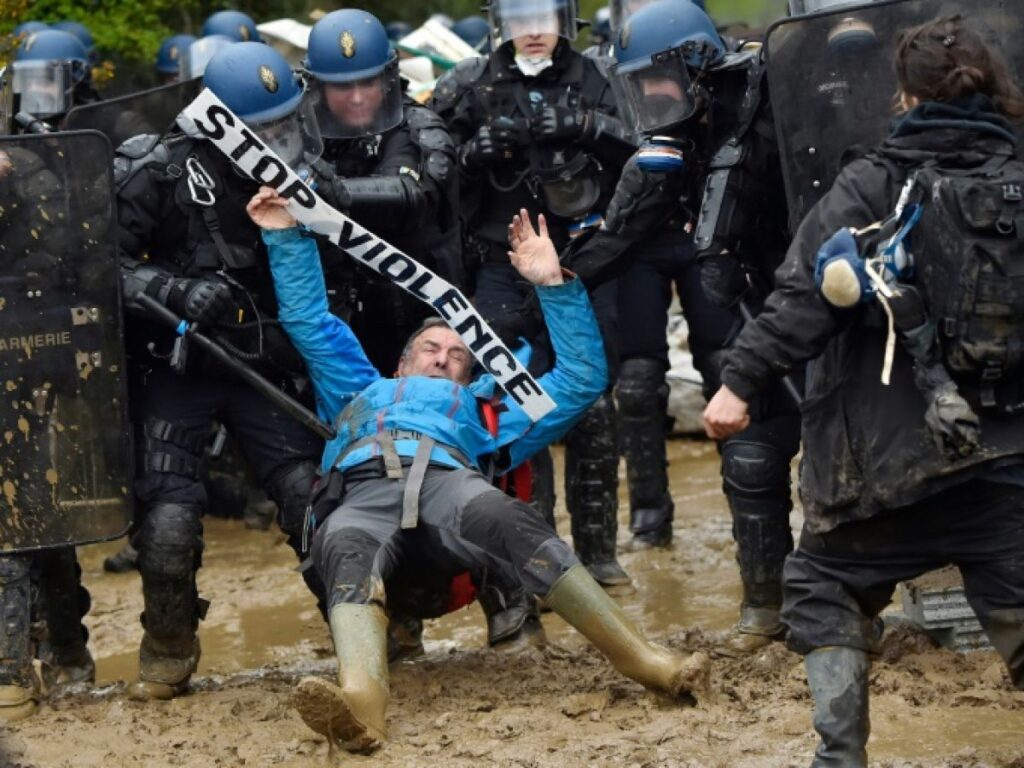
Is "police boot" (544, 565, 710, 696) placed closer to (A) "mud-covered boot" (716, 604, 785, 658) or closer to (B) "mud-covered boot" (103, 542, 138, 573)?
(A) "mud-covered boot" (716, 604, 785, 658)

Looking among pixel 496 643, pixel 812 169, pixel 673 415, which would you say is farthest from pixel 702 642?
pixel 673 415

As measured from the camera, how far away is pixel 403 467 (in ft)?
20.5

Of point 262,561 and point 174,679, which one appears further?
point 262,561

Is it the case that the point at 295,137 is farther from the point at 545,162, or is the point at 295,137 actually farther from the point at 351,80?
the point at 545,162

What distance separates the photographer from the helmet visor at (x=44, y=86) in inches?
355

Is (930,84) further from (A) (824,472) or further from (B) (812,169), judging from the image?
(B) (812,169)

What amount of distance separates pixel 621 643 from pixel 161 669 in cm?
174

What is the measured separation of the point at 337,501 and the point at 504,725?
0.97m

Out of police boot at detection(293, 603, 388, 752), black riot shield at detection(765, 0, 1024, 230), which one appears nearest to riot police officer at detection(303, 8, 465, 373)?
black riot shield at detection(765, 0, 1024, 230)

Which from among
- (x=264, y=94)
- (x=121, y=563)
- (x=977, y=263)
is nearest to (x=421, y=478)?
(x=264, y=94)

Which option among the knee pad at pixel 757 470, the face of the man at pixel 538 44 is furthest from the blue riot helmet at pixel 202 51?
the knee pad at pixel 757 470

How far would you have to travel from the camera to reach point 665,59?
21.5ft

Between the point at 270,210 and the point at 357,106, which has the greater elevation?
the point at 357,106

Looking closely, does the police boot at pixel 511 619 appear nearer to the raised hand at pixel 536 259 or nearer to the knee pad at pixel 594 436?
the knee pad at pixel 594 436
